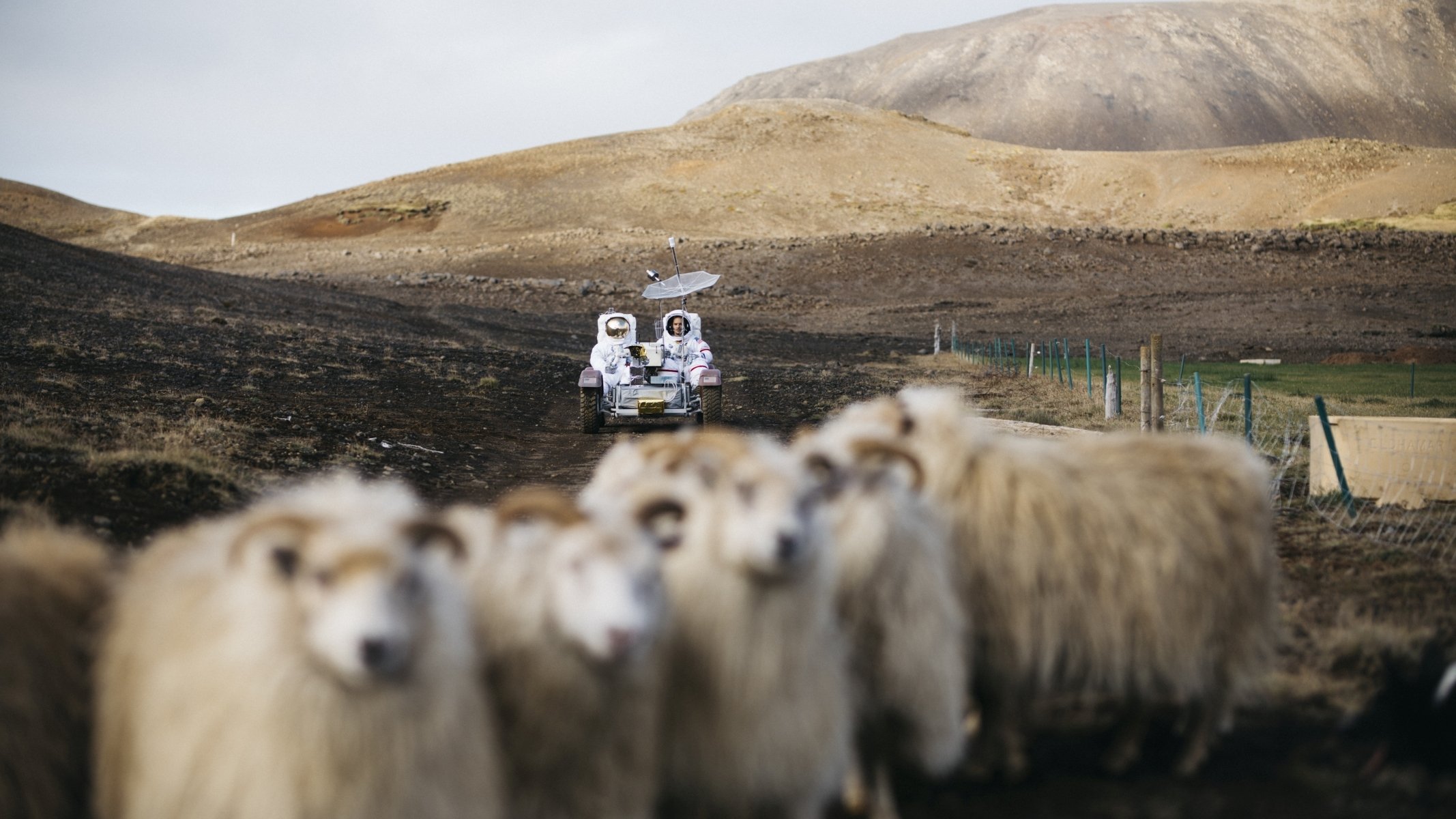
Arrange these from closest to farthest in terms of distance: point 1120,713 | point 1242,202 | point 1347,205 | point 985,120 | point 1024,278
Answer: point 1120,713 → point 1024,278 → point 1347,205 → point 1242,202 → point 985,120

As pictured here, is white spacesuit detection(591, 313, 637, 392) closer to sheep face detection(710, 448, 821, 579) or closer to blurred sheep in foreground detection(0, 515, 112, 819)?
sheep face detection(710, 448, 821, 579)

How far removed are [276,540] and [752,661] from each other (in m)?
1.61

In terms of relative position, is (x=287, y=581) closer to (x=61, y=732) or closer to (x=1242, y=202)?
(x=61, y=732)

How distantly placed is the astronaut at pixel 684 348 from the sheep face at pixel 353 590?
1187 centimetres

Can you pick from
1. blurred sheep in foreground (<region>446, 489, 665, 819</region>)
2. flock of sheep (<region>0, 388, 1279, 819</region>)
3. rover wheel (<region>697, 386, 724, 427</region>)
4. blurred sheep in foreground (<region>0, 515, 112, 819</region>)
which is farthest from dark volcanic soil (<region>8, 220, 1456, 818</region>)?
blurred sheep in foreground (<region>0, 515, 112, 819</region>)

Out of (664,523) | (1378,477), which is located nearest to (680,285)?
(1378,477)

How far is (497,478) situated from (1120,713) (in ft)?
25.6

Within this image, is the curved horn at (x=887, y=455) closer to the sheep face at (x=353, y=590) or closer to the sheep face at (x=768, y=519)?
the sheep face at (x=768, y=519)

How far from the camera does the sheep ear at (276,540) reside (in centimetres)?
321

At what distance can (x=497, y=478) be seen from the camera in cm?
1166

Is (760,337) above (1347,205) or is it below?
below

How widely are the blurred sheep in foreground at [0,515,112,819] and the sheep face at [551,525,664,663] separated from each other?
150cm

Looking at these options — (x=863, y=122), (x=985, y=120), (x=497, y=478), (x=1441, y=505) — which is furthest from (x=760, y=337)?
(x=985, y=120)

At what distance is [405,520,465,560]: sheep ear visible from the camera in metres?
3.39
